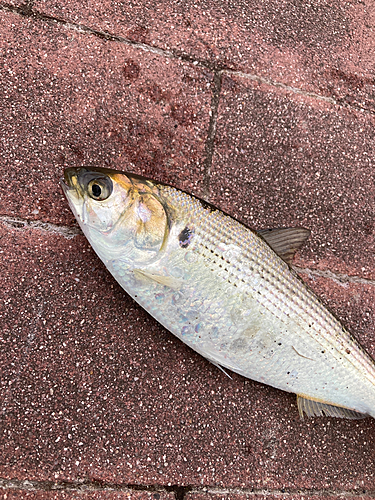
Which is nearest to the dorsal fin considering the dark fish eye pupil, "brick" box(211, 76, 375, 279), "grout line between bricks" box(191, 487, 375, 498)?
"brick" box(211, 76, 375, 279)

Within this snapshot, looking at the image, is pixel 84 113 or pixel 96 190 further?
pixel 84 113

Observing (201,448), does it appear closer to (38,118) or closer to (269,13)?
(38,118)

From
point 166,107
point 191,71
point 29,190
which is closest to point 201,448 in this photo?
point 29,190

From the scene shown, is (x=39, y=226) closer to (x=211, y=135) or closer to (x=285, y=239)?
(x=211, y=135)

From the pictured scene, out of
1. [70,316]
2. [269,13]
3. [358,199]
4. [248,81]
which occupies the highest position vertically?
[269,13]

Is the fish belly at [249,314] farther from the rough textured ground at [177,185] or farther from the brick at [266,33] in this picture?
the brick at [266,33]

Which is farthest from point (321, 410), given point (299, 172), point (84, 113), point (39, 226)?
point (84, 113)

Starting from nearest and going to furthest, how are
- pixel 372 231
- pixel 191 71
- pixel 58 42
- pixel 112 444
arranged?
pixel 112 444 → pixel 58 42 → pixel 191 71 → pixel 372 231
